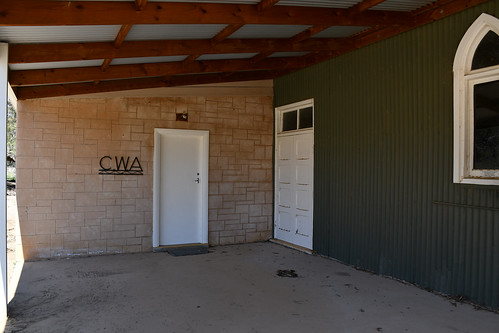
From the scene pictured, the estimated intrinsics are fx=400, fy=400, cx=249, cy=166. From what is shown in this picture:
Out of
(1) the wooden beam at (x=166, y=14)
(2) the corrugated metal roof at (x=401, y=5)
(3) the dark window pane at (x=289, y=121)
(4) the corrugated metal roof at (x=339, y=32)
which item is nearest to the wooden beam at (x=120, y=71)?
(4) the corrugated metal roof at (x=339, y=32)

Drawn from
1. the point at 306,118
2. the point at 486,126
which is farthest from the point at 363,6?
the point at 306,118

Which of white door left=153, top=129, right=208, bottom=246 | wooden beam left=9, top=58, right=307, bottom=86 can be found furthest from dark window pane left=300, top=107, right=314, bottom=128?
white door left=153, top=129, right=208, bottom=246

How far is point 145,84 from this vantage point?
20.0 feet

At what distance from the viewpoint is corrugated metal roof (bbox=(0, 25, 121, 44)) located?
3566 mm

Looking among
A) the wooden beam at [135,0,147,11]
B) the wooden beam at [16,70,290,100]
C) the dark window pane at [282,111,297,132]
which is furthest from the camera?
the dark window pane at [282,111,297,132]

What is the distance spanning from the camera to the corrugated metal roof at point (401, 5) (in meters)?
4.13

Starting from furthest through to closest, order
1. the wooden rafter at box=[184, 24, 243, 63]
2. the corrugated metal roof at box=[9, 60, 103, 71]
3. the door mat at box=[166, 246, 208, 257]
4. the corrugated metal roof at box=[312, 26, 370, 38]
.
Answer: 1. the door mat at box=[166, 246, 208, 257]
2. the corrugated metal roof at box=[312, 26, 370, 38]
3. the corrugated metal roof at box=[9, 60, 103, 71]
4. the wooden rafter at box=[184, 24, 243, 63]

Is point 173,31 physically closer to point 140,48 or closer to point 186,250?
point 140,48

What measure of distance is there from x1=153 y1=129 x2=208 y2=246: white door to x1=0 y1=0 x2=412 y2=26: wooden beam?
3041 millimetres

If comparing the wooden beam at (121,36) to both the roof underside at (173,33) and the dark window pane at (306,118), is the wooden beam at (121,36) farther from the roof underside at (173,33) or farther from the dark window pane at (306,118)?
the dark window pane at (306,118)

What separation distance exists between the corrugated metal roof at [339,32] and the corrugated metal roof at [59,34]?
8.23ft

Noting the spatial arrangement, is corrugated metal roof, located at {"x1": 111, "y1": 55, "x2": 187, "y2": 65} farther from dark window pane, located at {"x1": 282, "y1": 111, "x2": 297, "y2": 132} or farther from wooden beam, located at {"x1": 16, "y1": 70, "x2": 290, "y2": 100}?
dark window pane, located at {"x1": 282, "y1": 111, "x2": 297, "y2": 132}

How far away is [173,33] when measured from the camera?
13.9 feet

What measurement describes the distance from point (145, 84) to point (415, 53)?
380 centimetres
